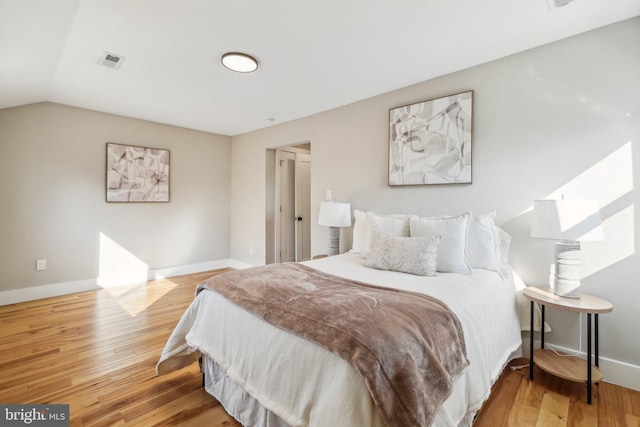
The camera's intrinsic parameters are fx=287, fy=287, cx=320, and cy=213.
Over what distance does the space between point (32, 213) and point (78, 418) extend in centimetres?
310

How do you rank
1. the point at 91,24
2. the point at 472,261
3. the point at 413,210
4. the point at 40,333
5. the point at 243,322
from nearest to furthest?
the point at 243,322 → the point at 91,24 → the point at 472,261 → the point at 40,333 → the point at 413,210

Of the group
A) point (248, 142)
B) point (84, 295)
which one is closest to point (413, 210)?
point (248, 142)

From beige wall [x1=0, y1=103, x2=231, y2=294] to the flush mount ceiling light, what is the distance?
2579 millimetres

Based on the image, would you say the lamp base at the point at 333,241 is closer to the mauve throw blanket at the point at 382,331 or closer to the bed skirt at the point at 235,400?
the mauve throw blanket at the point at 382,331

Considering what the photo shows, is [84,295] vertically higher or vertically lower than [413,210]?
lower

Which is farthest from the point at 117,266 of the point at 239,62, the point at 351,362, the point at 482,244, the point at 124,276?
the point at 482,244

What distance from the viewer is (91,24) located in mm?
2031

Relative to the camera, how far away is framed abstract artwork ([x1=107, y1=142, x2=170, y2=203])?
4.08 m

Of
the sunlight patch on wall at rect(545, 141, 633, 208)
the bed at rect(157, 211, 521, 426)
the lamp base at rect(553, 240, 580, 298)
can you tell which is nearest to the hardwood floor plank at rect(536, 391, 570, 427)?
the bed at rect(157, 211, 521, 426)

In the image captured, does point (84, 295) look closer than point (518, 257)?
No

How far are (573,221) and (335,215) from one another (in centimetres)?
204

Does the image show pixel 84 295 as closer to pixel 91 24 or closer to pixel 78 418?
pixel 78 418

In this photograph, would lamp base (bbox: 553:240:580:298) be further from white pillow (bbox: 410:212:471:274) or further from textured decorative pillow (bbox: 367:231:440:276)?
textured decorative pillow (bbox: 367:231:440:276)

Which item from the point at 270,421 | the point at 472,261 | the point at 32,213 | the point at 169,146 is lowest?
the point at 270,421
